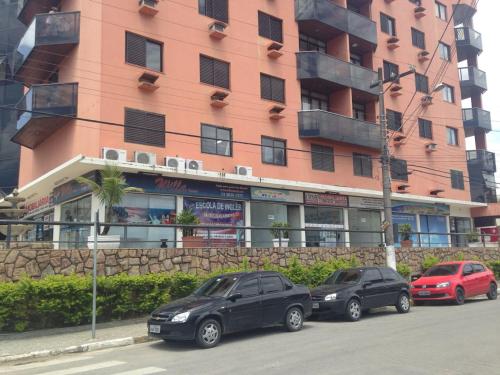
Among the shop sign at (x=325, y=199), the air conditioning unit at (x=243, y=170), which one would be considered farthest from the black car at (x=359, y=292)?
the shop sign at (x=325, y=199)

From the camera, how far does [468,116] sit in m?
40.9

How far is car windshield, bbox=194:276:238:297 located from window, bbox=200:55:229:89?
12938mm

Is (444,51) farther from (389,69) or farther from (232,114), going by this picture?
(232,114)

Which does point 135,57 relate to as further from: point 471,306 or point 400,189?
point 400,189

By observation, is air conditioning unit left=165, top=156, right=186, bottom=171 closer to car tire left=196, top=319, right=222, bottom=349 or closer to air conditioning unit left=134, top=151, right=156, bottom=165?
air conditioning unit left=134, top=151, right=156, bottom=165

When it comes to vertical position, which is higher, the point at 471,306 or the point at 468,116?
the point at 468,116

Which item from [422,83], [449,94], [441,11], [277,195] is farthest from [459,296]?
[441,11]

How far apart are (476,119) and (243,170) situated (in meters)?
26.1

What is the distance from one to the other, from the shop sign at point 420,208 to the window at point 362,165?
3.00 meters

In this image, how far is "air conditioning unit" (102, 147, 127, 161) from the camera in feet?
61.5

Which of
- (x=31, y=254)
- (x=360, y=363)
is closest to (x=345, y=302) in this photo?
(x=360, y=363)

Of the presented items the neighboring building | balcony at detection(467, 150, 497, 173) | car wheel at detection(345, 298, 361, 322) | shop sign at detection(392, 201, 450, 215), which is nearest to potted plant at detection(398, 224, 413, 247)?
the neighboring building

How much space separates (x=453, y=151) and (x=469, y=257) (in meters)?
10.5

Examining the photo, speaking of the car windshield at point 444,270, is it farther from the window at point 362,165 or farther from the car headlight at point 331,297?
the window at point 362,165
